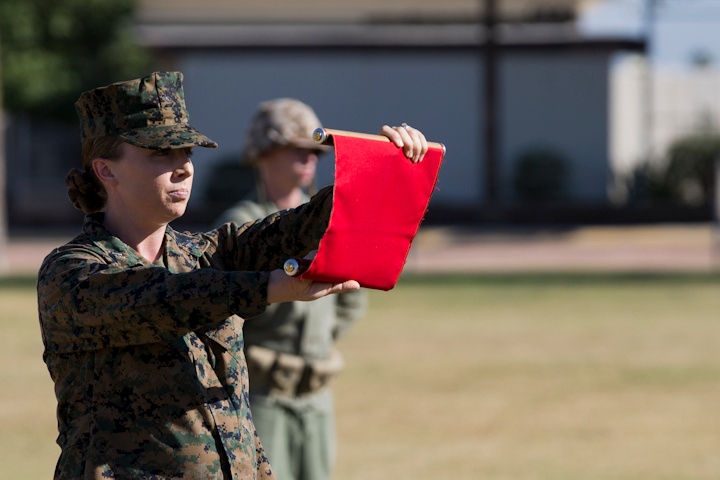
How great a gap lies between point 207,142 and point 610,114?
121 ft

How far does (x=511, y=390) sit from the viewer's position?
439 inches

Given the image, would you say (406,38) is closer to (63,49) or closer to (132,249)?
(63,49)

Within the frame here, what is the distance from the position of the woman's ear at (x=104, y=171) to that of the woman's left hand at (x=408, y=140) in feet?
2.10

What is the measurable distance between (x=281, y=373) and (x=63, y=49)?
109 feet

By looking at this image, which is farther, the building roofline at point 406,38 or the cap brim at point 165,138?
the building roofline at point 406,38

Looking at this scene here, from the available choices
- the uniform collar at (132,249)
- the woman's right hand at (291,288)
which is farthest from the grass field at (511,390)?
the woman's right hand at (291,288)

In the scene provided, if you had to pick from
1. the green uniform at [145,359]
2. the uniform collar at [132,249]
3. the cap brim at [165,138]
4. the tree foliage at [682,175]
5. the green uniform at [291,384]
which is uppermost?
the cap brim at [165,138]

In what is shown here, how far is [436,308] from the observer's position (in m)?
17.6

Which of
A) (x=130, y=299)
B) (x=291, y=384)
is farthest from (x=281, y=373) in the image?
(x=130, y=299)

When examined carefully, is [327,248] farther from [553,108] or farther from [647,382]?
[553,108]

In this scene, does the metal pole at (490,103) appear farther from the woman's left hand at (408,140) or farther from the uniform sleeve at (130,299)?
the uniform sleeve at (130,299)

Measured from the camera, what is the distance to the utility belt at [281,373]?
509cm

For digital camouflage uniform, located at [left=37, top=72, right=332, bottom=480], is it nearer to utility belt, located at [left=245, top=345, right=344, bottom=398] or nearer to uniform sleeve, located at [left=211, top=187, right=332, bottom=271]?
uniform sleeve, located at [left=211, top=187, right=332, bottom=271]

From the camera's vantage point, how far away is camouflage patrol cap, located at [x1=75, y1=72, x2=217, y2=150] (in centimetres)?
307
